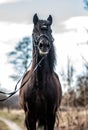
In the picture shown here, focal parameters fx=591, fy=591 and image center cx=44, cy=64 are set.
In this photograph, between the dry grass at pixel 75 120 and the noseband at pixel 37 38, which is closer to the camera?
the noseband at pixel 37 38

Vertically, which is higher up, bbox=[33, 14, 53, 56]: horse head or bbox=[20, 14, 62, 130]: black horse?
bbox=[33, 14, 53, 56]: horse head

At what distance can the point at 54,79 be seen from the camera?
12.3 metres

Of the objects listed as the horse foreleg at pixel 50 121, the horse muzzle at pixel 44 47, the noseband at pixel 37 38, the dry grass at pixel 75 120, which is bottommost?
the horse foreleg at pixel 50 121

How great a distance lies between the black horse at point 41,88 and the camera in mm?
11805

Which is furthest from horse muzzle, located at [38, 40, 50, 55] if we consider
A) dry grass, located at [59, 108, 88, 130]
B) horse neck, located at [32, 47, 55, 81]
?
dry grass, located at [59, 108, 88, 130]

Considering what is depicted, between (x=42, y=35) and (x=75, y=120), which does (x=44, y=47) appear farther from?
(x=75, y=120)

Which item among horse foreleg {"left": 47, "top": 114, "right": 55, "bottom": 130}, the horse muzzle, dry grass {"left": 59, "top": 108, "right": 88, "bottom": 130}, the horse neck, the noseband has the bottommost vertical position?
horse foreleg {"left": 47, "top": 114, "right": 55, "bottom": 130}

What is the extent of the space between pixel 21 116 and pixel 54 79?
22248 millimetres

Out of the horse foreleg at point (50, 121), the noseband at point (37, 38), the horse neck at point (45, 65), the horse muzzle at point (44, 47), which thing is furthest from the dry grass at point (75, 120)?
the horse muzzle at point (44, 47)

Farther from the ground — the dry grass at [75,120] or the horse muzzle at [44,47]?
the horse muzzle at [44,47]

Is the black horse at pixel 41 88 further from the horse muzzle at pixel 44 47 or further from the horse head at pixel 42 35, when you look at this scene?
the horse muzzle at pixel 44 47

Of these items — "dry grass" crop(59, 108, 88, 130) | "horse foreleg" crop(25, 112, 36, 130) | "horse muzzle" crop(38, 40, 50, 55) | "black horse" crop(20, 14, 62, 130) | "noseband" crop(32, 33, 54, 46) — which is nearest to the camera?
"horse muzzle" crop(38, 40, 50, 55)

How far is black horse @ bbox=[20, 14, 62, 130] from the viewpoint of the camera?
38.7ft

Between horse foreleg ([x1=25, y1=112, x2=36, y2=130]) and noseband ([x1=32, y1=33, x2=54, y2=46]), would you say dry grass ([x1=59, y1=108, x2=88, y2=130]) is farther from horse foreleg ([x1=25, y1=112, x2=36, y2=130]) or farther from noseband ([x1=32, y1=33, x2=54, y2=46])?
noseband ([x1=32, y1=33, x2=54, y2=46])
